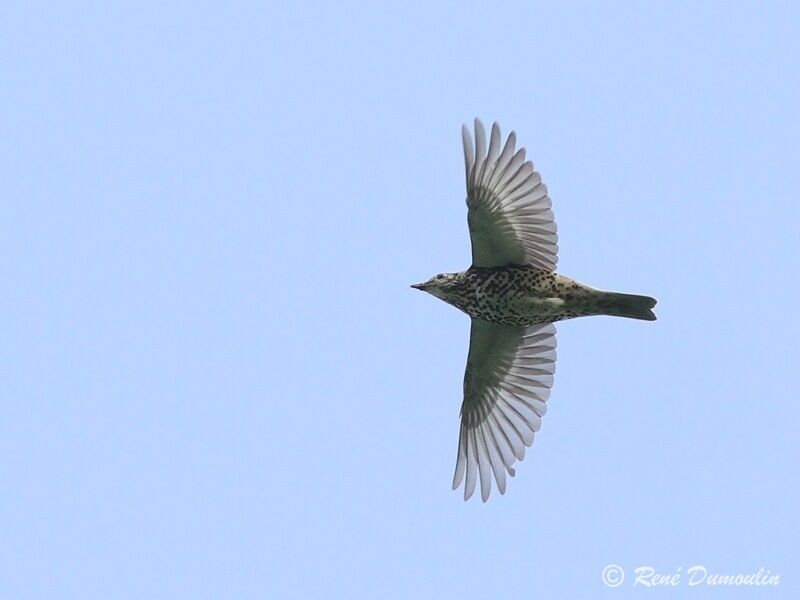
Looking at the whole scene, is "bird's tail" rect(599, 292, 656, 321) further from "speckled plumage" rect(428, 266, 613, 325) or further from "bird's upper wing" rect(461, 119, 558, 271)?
"bird's upper wing" rect(461, 119, 558, 271)

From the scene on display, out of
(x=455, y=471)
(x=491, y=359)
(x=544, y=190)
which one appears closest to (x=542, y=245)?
(x=544, y=190)

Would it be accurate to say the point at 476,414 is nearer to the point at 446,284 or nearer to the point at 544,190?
the point at 446,284

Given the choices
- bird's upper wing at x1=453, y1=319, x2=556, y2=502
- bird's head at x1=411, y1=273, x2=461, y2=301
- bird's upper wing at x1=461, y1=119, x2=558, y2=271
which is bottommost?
bird's upper wing at x1=453, y1=319, x2=556, y2=502

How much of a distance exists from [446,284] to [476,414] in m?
1.63

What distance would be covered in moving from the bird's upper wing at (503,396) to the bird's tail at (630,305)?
1.09 metres

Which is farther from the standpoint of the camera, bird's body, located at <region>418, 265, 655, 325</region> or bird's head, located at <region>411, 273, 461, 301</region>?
bird's head, located at <region>411, 273, 461, 301</region>

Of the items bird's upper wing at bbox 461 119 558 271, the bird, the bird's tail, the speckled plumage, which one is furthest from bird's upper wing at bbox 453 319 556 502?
the bird's tail

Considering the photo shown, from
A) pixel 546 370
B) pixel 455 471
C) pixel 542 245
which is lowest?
pixel 455 471

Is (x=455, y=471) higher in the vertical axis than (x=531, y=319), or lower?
lower

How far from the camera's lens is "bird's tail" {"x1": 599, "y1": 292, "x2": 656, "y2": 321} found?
1454 centimetres

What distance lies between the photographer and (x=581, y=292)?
14.7 meters

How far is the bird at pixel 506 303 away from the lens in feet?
48.2

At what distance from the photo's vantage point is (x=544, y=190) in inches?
577

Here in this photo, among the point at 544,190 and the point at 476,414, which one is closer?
the point at 544,190
